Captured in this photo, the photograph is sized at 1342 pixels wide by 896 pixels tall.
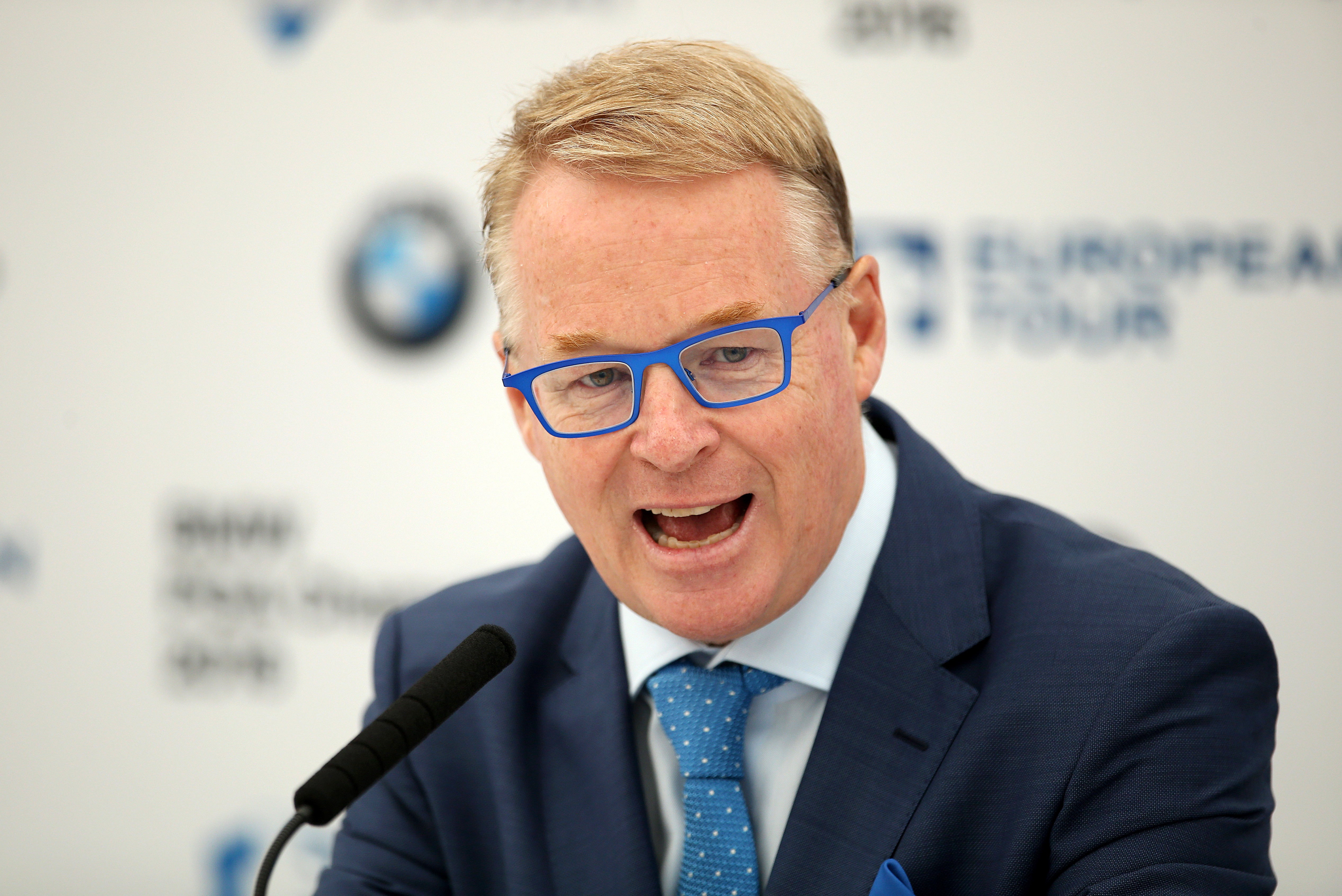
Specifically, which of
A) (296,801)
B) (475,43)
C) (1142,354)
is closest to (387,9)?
(475,43)

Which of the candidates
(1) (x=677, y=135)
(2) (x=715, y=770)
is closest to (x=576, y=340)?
(1) (x=677, y=135)

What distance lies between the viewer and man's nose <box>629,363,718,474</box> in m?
1.11

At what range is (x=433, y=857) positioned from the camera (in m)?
1.43

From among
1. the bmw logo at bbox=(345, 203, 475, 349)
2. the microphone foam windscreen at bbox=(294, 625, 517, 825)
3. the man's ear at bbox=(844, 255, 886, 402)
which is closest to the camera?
the microphone foam windscreen at bbox=(294, 625, 517, 825)

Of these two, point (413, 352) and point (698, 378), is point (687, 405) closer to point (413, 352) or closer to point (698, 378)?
point (698, 378)

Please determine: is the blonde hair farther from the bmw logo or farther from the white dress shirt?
the bmw logo

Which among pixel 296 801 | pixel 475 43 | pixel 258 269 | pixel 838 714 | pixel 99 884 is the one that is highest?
pixel 475 43

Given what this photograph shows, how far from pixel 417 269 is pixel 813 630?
158cm

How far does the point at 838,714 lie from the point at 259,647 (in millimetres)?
1794

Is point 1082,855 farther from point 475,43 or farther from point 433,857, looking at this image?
point 475,43

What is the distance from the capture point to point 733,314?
1.13m

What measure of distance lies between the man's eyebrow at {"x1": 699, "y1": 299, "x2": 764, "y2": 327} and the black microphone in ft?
1.32

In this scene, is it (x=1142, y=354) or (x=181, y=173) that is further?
(x=181, y=173)

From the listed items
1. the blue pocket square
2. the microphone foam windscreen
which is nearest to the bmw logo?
the microphone foam windscreen
